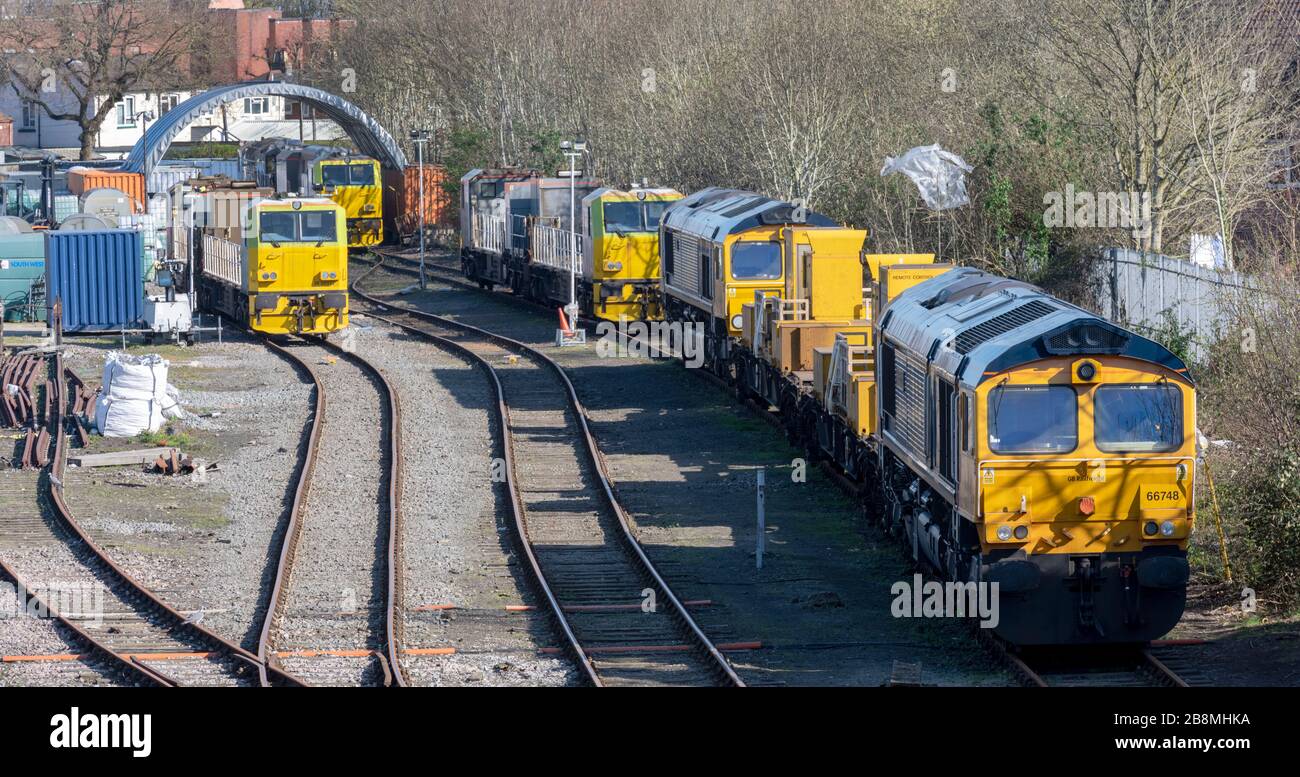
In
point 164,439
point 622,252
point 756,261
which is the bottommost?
point 164,439

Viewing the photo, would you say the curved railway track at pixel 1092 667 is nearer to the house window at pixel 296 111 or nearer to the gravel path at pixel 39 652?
the gravel path at pixel 39 652

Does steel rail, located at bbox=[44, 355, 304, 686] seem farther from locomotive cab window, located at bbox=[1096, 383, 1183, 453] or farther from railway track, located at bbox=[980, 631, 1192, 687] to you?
locomotive cab window, located at bbox=[1096, 383, 1183, 453]

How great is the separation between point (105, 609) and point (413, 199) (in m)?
40.4

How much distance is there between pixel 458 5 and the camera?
191 ft

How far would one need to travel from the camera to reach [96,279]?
32594 millimetres

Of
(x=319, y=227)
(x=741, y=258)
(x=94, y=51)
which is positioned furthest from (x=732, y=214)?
(x=94, y=51)

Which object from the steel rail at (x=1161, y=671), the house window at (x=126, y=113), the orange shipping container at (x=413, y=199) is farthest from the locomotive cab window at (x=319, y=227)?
the house window at (x=126, y=113)

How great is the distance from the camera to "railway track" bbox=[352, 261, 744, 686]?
42.1 ft

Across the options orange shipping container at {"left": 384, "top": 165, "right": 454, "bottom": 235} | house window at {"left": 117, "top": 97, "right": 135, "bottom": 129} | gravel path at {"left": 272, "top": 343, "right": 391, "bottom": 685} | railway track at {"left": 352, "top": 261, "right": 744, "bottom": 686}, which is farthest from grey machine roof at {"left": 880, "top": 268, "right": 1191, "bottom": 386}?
house window at {"left": 117, "top": 97, "right": 135, "bottom": 129}

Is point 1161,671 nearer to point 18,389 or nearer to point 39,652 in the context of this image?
point 39,652

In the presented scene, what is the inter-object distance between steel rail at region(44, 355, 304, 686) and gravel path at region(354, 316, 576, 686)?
1.31 metres

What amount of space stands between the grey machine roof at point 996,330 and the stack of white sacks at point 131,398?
11.9 m
